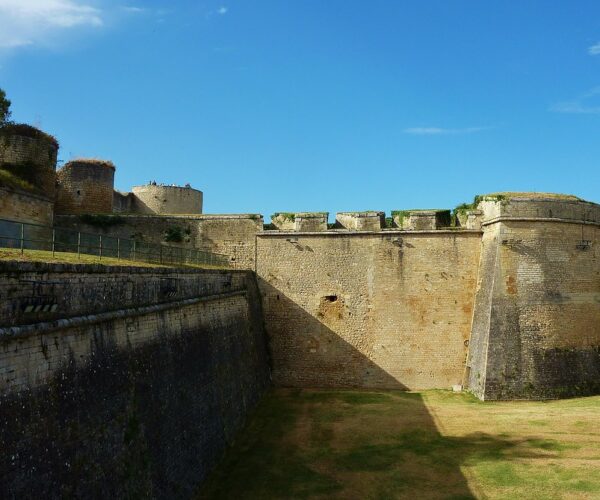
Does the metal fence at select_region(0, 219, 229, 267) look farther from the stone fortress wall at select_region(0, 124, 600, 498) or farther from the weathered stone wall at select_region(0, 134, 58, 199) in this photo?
the weathered stone wall at select_region(0, 134, 58, 199)

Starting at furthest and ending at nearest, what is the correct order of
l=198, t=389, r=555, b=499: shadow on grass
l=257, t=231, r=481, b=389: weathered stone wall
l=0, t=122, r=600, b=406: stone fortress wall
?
l=257, t=231, r=481, b=389: weathered stone wall
l=0, t=122, r=600, b=406: stone fortress wall
l=198, t=389, r=555, b=499: shadow on grass

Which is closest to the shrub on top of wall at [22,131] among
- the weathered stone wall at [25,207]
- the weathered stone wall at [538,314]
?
the weathered stone wall at [25,207]

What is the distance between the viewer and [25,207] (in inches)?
620

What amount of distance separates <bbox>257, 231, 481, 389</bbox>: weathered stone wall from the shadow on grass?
233 cm

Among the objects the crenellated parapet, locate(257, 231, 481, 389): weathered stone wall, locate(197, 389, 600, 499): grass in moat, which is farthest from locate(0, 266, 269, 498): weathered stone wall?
the crenellated parapet

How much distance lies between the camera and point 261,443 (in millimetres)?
12938

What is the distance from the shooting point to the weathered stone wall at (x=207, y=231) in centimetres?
1948

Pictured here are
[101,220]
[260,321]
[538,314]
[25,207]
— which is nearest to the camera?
[25,207]

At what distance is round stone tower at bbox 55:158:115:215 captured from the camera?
19.6 m

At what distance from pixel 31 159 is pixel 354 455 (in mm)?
13219

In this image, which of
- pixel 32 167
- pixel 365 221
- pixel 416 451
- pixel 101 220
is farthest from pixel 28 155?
pixel 416 451

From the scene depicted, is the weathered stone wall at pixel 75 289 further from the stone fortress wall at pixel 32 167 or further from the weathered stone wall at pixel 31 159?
the weathered stone wall at pixel 31 159

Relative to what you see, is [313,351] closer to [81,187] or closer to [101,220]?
[101,220]

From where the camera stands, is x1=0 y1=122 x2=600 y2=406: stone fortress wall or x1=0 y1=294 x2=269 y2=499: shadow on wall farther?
x1=0 y1=122 x2=600 y2=406: stone fortress wall
